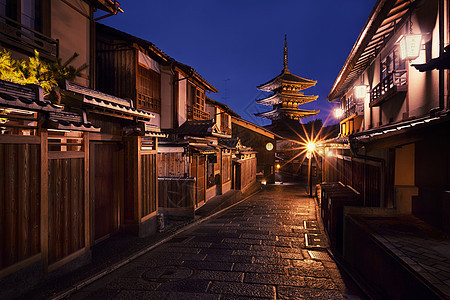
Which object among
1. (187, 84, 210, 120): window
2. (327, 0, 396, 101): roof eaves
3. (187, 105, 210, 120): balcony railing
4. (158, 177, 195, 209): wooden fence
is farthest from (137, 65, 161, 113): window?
(327, 0, 396, 101): roof eaves

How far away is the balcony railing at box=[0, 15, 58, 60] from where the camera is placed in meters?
6.56

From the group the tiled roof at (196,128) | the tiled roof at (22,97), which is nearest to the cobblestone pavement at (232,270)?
the tiled roof at (22,97)

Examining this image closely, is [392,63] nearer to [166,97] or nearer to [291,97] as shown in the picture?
[166,97]

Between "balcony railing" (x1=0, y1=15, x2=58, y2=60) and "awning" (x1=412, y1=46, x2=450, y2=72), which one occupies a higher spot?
"balcony railing" (x1=0, y1=15, x2=58, y2=60)

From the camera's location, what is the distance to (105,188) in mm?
8609

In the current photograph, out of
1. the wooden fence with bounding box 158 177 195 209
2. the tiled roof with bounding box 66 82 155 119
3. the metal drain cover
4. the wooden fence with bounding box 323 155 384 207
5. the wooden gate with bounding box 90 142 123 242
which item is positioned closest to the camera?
the metal drain cover

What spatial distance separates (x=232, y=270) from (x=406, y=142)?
6.77 m

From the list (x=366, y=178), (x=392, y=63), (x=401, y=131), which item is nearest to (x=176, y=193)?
(x=366, y=178)

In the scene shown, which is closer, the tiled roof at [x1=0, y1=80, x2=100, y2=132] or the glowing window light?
the tiled roof at [x1=0, y1=80, x2=100, y2=132]

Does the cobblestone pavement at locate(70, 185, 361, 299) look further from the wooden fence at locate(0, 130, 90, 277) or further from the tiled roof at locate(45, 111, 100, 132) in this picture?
the tiled roof at locate(45, 111, 100, 132)

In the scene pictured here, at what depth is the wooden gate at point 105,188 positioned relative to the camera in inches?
317

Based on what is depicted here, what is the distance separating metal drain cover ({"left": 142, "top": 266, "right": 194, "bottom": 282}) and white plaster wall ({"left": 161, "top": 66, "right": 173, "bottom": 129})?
32.3 feet

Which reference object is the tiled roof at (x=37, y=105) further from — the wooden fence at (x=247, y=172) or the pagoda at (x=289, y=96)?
the pagoda at (x=289, y=96)

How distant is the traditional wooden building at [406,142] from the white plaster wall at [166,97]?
10109mm
